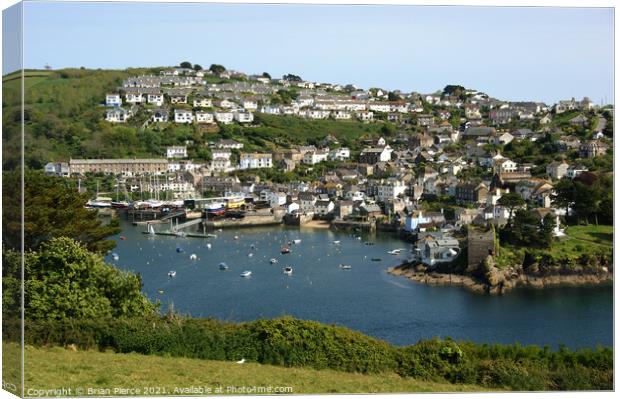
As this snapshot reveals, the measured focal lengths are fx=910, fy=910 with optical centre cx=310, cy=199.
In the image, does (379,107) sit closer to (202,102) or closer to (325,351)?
(202,102)

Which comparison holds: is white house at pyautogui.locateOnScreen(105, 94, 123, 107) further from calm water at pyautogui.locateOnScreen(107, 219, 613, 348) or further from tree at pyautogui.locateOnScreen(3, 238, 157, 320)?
tree at pyautogui.locateOnScreen(3, 238, 157, 320)

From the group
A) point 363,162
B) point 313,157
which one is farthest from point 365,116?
point 313,157

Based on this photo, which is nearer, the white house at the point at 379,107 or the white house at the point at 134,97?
the white house at the point at 134,97

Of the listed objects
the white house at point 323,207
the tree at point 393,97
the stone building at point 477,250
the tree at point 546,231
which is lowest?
the white house at point 323,207

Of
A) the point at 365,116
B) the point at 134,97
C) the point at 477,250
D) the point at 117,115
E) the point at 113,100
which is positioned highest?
the point at 134,97

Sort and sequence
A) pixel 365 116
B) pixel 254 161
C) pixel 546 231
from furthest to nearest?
pixel 365 116
pixel 254 161
pixel 546 231

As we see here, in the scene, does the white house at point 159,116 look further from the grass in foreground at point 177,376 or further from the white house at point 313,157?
the grass in foreground at point 177,376

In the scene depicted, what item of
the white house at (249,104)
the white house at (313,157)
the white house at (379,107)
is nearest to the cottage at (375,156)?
the white house at (313,157)
